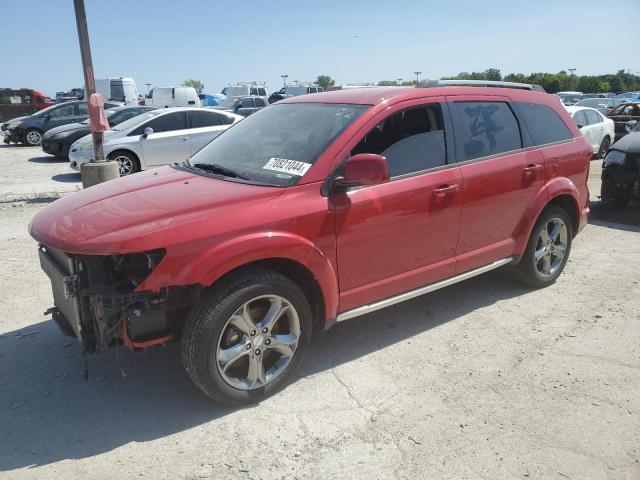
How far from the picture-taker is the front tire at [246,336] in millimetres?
2838

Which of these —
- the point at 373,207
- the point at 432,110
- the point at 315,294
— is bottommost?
the point at 315,294

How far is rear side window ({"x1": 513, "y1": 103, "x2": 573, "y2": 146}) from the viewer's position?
4.52m

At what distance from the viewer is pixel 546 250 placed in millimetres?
4809

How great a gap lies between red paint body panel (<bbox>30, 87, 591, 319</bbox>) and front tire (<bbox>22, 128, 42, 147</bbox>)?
57.6 ft

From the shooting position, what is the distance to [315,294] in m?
3.31

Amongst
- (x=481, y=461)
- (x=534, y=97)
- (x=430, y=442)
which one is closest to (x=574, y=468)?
(x=481, y=461)

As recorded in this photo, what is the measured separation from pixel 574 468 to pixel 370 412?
1097mm

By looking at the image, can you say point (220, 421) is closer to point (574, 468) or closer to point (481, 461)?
point (481, 461)

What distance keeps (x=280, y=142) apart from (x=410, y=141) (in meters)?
0.94

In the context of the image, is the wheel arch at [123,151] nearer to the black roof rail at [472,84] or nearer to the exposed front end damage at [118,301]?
the black roof rail at [472,84]

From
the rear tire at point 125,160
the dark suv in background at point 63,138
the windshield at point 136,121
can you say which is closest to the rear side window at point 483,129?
the rear tire at point 125,160

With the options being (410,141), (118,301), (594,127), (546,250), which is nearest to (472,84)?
(410,141)

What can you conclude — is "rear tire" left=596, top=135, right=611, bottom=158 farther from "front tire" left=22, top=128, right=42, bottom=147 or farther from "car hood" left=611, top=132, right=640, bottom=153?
"front tire" left=22, top=128, right=42, bottom=147

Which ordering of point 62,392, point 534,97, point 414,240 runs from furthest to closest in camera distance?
point 534,97, point 414,240, point 62,392
